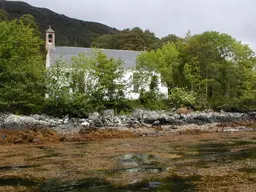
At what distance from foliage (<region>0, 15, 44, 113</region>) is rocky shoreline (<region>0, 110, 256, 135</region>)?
2523mm

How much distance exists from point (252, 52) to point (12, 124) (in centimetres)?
3990

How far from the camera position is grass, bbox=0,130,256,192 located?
14.5m

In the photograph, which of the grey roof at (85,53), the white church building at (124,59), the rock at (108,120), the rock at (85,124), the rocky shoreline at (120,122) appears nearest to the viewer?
the rocky shoreline at (120,122)

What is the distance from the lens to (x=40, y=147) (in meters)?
26.5

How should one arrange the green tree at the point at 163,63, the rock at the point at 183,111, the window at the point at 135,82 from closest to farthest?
the rock at the point at 183,111 → the window at the point at 135,82 → the green tree at the point at 163,63

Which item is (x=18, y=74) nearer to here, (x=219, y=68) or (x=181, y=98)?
(x=181, y=98)

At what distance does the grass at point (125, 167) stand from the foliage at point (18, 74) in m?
13.6

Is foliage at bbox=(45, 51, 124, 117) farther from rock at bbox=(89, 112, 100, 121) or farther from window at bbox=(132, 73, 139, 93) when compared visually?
window at bbox=(132, 73, 139, 93)

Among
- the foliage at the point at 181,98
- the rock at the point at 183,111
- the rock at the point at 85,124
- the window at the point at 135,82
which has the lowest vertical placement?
the rock at the point at 85,124

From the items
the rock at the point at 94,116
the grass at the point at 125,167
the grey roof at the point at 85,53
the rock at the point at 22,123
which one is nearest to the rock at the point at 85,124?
the rock at the point at 94,116

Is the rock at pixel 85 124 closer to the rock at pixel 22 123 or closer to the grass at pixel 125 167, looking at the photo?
the rock at pixel 22 123

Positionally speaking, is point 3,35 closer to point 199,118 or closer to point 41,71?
point 41,71

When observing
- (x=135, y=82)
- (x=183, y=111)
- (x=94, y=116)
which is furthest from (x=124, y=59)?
(x=94, y=116)

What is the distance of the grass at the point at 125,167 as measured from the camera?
14453 mm
